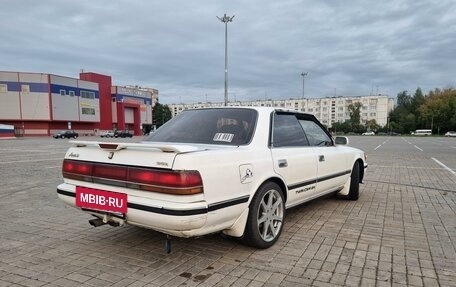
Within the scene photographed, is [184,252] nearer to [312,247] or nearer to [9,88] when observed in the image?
[312,247]

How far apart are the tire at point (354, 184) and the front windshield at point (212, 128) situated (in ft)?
9.08

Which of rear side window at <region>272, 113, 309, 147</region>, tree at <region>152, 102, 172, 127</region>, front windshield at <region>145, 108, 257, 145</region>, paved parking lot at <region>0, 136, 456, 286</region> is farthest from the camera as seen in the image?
tree at <region>152, 102, 172, 127</region>

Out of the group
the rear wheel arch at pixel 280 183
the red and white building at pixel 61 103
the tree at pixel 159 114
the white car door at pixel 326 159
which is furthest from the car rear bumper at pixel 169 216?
the tree at pixel 159 114

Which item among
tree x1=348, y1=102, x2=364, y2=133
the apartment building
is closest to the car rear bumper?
tree x1=348, y1=102, x2=364, y2=133

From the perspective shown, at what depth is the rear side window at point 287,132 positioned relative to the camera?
3936 mm

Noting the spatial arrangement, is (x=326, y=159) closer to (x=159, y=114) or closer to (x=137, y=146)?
(x=137, y=146)

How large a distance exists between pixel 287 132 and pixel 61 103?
59.2 meters

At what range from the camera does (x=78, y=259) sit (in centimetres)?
331

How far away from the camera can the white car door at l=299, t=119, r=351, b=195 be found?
4.57 m

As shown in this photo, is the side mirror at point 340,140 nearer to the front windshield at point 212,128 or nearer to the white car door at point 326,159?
the white car door at point 326,159

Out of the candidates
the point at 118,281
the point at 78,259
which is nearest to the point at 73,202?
the point at 78,259

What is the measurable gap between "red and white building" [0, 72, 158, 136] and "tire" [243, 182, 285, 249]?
58.1m

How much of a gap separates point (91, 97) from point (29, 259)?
63254mm

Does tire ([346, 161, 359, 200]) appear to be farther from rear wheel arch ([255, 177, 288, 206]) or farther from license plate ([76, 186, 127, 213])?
license plate ([76, 186, 127, 213])
